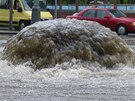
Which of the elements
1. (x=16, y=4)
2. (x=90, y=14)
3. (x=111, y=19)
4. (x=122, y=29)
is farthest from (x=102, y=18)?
(x=16, y=4)

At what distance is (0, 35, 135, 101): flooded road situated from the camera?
6.43m

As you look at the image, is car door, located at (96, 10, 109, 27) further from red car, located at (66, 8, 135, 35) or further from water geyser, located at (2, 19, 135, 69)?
water geyser, located at (2, 19, 135, 69)

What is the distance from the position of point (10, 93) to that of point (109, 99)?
1359 mm

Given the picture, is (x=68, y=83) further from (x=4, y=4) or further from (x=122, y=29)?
(x=4, y=4)

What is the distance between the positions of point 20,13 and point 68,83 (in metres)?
22.1

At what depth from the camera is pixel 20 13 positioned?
29.2m

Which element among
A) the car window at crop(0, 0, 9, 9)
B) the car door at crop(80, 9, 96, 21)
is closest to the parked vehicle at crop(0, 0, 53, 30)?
the car window at crop(0, 0, 9, 9)

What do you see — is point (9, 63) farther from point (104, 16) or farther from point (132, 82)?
point (104, 16)

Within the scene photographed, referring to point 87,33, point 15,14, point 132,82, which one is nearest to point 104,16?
point 15,14

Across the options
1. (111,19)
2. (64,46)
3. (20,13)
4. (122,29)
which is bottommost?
(122,29)

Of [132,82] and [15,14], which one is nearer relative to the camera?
[132,82]


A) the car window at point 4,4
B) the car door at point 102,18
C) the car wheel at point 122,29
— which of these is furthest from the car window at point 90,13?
the car window at point 4,4

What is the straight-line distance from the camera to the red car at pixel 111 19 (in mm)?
27477

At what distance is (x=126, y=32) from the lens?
1093 inches
